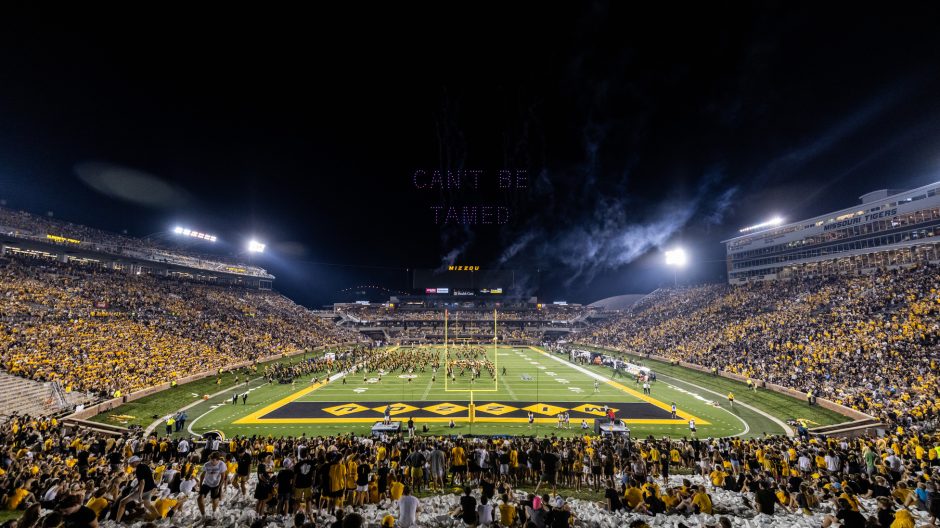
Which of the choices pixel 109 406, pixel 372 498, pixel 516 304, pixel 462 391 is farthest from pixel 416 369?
pixel 516 304

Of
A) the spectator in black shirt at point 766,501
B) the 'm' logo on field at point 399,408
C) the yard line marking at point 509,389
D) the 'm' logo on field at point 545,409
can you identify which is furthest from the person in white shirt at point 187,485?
the yard line marking at point 509,389

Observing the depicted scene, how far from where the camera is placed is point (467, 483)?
11094 mm

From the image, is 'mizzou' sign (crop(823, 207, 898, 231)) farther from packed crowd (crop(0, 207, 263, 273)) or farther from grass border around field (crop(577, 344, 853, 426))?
packed crowd (crop(0, 207, 263, 273))

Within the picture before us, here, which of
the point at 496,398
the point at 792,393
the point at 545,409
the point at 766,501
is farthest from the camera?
the point at 496,398

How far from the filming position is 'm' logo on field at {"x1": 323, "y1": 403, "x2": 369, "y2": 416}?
2278 cm

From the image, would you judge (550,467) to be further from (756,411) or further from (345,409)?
(756,411)

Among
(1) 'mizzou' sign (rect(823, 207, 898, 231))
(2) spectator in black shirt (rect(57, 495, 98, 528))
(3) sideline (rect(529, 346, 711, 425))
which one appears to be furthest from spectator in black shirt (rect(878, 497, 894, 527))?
(1) 'mizzou' sign (rect(823, 207, 898, 231))

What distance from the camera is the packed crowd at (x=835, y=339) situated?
21.2 metres

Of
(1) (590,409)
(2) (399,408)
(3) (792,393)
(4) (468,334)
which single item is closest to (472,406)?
(2) (399,408)

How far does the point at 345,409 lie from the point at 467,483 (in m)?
14.4

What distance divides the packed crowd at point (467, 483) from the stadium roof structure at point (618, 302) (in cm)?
8890

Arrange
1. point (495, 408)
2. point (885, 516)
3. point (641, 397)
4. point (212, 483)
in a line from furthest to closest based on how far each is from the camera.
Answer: point (641, 397) < point (495, 408) < point (212, 483) < point (885, 516)

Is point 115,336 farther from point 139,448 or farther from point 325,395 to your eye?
point 139,448

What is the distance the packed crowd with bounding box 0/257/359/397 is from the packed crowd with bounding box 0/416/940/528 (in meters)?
13.3
